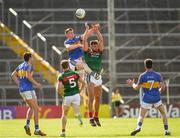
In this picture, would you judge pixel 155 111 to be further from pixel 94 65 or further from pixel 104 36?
pixel 94 65

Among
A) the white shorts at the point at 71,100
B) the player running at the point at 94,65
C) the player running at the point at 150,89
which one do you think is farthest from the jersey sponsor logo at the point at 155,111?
the white shorts at the point at 71,100

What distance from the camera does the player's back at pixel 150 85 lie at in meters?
20.6

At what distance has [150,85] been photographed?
67.7ft

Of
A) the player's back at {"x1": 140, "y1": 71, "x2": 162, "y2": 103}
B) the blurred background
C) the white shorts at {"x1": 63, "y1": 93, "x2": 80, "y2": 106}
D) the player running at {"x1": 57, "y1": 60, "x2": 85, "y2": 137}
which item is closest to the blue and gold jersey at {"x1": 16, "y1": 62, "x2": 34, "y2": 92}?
the player running at {"x1": 57, "y1": 60, "x2": 85, "y2": 137}

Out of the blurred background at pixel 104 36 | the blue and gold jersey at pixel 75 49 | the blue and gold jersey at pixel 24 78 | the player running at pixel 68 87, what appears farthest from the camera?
the blurred background at pixel 104 36

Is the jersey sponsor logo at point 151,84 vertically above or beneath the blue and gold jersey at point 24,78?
beneath

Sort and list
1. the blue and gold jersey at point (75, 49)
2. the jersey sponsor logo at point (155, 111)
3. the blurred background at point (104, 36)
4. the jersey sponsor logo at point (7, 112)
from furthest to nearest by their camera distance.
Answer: the blurred background at point (104, 36) → the jersey sponsor logo at point (155, 111) → the jersey sponsor logo at point (7, 112) → the blue and gold jersey at point (75, 49)

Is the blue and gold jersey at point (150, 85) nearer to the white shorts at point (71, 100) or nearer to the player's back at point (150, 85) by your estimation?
the player's back at point (150, 85)

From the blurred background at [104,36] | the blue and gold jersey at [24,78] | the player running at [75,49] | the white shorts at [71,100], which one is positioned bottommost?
the white shorts at [71,100]

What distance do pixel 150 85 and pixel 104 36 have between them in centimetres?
2341

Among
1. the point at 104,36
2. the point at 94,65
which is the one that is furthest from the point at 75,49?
the point at 104,36

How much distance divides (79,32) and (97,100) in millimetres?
20989

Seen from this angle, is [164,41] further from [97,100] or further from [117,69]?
[97,100]

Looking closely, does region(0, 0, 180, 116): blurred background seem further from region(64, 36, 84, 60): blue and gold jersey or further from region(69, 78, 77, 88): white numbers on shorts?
region(69, 78, 77, 88): white numbers on shorts
